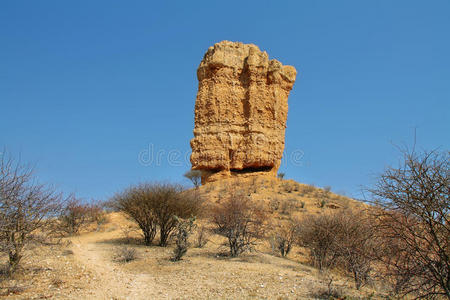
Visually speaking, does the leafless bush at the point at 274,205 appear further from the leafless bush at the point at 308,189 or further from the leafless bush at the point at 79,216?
the leafless bush at the point at 79,216

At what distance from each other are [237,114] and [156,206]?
52.2 feet

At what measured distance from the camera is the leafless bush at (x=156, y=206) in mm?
12625

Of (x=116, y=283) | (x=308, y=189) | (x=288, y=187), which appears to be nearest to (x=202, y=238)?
(x=116, y=283)

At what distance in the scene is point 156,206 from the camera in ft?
41.7

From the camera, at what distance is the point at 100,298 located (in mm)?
5895

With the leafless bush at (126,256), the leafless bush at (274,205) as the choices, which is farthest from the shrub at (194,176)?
the leafless bush at (126,256)

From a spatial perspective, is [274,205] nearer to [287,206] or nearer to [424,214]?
[287,206]

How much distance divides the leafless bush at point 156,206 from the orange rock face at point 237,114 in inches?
499

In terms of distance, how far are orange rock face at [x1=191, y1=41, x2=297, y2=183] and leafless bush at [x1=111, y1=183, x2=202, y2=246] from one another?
12.7 m

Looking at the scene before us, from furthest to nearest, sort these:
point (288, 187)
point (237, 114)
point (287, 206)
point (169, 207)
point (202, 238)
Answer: point (237, 114) < point (288, 187) < point (287, 206) < point (202, 238) < point (169, 207)

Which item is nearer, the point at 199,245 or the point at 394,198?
the point at 394,198

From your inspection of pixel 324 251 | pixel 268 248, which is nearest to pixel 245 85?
pixel 268 248

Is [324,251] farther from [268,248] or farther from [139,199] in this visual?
[139,199]

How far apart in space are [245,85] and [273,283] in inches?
897
